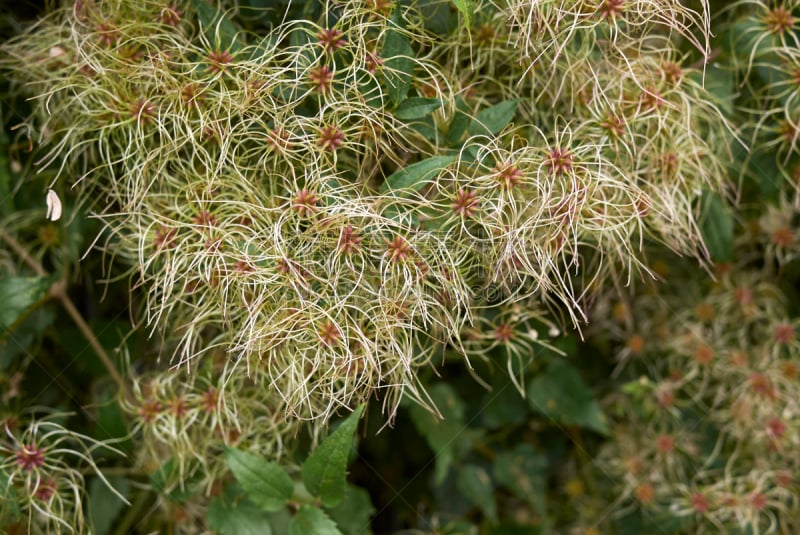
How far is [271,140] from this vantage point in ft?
2.77

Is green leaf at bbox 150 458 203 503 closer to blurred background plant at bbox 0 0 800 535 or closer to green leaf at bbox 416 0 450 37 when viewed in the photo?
blurred background plant at bbox 0 0 800 535

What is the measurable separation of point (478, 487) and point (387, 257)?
58 centimetres

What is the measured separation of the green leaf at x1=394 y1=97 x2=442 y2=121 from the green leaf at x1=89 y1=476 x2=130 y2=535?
63 cm

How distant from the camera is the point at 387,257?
2.72 ft

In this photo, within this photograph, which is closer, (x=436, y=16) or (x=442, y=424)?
(x=436, y=16)

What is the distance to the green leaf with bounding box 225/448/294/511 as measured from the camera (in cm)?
92

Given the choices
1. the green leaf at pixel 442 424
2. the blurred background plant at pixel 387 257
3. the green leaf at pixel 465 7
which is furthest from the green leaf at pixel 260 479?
A: the green leaf at pixel 465 7

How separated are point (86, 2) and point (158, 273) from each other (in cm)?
34

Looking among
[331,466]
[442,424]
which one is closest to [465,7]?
[331,466]

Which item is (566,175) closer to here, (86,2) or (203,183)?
(203,183)

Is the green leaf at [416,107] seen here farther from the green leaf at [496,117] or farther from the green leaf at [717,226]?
the green leaf at [717,226]

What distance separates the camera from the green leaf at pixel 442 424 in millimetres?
1170

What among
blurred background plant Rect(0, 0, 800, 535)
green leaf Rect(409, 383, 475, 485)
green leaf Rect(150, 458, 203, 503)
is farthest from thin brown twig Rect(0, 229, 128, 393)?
green leaf Rect(409, 383, 475, 485)

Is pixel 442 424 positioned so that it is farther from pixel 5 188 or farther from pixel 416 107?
pixel 5 188
